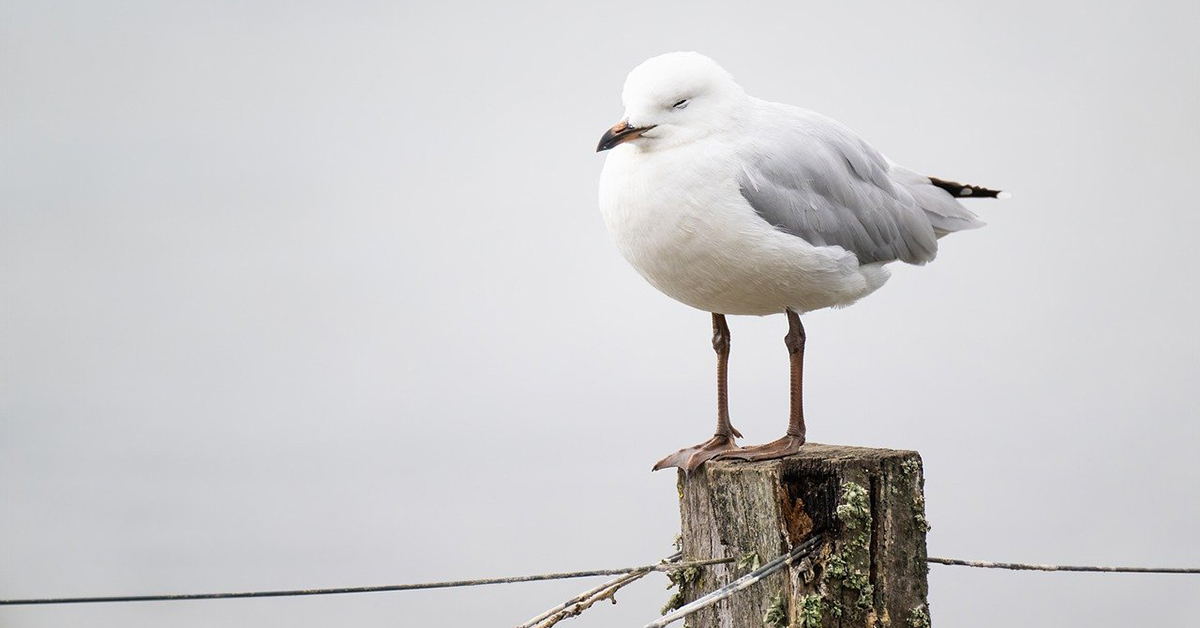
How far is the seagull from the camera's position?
3.90m

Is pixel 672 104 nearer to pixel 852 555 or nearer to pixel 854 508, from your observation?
pixel 854 508

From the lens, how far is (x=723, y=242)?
3879 millimetres

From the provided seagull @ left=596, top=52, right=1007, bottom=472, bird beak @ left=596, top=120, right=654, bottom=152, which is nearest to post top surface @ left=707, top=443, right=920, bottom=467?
seagull @ left=596, top=52, right=1007, bottom=472

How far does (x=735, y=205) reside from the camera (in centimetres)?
389

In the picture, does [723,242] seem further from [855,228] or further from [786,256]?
[855,228]

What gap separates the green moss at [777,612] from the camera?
136 inches

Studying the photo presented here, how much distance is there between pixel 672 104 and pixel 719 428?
1.19 m

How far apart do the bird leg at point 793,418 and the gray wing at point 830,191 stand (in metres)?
0.35

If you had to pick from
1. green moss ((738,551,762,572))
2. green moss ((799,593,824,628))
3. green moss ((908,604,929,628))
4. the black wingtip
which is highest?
the black wingtip

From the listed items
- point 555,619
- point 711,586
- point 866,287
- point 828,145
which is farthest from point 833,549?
point 828,145

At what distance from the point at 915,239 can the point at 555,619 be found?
6.76 ft

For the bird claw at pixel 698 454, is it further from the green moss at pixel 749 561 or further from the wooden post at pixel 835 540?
the green moss at pixel 749 561

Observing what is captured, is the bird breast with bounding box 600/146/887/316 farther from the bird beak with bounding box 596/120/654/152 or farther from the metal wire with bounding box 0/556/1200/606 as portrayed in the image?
the metal wire with bounding box 0/556/1200/606

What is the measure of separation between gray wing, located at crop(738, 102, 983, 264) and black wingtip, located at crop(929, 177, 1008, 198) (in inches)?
7.5
